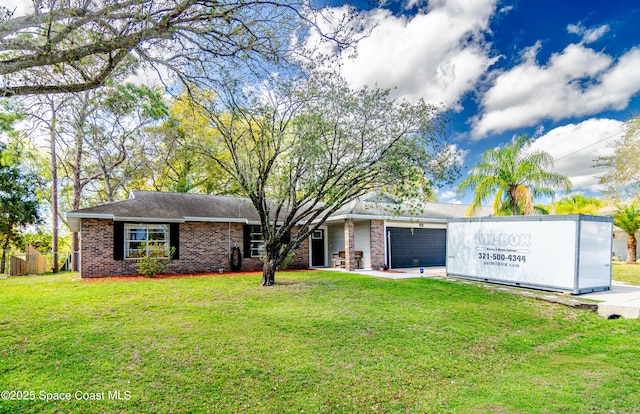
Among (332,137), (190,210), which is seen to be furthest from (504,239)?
(190,210)

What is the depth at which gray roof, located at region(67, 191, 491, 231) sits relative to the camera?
1316 cm

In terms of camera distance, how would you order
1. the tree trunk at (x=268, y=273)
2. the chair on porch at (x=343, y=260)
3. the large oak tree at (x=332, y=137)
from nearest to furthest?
1. the large oak tree at (x=332, y=137)
2. the tree trunk at (x=268, y=273)
3. the chair on porch at (x=343, y=260)

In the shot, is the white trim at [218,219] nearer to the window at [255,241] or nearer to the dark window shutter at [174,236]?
the dark window shutter at [174,236]

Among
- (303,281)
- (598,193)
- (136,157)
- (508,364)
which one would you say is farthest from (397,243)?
(136,157)

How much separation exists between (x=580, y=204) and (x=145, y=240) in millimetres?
26630

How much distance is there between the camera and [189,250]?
48.2 ft

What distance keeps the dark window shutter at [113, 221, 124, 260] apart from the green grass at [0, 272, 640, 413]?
191 inches

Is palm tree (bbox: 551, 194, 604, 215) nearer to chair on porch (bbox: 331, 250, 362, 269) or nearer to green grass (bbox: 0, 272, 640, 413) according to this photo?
chair on porch (bbox: 331, 250, 362, 269)

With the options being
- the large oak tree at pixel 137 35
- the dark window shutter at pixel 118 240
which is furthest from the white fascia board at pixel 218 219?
the large oak tree at pixel 137 35

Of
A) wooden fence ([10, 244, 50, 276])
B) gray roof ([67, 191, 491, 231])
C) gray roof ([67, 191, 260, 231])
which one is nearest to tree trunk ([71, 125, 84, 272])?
wooden fence ([10, 244, 50, 276])

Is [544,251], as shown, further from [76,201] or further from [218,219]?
[76,201]

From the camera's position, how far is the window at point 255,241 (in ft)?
53.4

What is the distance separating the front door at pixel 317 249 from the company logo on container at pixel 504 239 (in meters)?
8.40

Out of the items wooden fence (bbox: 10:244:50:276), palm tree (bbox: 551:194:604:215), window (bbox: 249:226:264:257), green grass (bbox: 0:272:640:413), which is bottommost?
wooden fence (bbox: 10:244:50:276)
